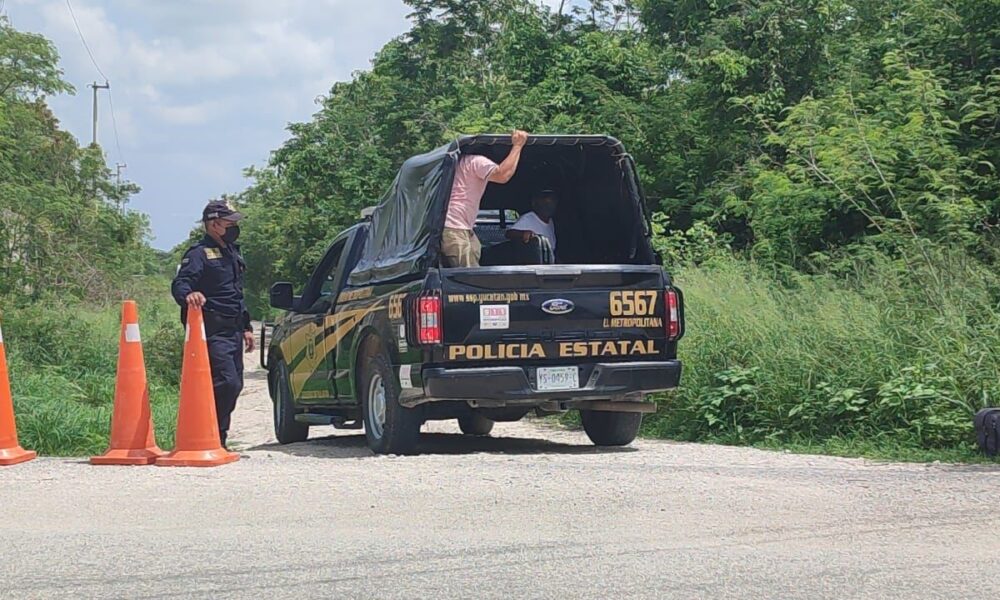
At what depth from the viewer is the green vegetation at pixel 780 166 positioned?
10570 mm

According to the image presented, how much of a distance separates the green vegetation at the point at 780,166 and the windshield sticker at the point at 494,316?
9.41 feet

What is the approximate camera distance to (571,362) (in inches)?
352

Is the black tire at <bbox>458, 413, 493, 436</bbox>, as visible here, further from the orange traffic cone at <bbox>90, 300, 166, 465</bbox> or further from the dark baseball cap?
the orange traffic cone at <bbox>90, 300, 166, 465</bbox>

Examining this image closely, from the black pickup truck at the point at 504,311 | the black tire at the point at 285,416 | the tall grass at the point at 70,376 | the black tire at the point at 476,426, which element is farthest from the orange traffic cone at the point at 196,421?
the black tire at the point at 476,426

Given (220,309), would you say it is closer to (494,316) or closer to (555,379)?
(494,316)

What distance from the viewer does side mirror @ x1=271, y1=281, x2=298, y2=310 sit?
11.4 metres

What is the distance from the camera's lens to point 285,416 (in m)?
12.0

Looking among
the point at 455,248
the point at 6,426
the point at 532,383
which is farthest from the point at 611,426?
the point at 6,426

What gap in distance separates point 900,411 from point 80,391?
984 centimetres

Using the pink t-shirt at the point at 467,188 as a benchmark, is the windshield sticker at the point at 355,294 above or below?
below

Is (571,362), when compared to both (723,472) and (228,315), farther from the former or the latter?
(228,315)

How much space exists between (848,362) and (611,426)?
2.37 m

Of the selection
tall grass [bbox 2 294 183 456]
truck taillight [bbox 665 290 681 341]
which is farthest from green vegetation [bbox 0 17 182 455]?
truck taillight [bbox 665 290 681 341]

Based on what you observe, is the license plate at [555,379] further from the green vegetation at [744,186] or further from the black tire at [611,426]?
the green vegetation at [744,186]
